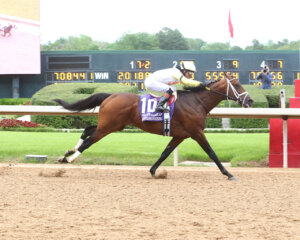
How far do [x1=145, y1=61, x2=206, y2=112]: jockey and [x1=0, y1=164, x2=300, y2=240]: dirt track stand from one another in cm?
120

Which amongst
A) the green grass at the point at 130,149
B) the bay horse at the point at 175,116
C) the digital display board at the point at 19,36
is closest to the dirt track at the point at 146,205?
the bay horse at the point at 175,116

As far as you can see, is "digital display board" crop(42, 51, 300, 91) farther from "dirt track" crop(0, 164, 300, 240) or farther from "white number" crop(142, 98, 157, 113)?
"white number" crop(142, 98, 157, 113)

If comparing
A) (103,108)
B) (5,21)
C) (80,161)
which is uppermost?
(5,21)

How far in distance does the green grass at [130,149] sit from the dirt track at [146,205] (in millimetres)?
1596

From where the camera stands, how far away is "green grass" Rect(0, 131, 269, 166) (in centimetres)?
1211

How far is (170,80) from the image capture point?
966 cm

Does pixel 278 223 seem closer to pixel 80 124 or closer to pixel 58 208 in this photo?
pixel 58 208

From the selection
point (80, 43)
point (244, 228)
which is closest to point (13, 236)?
point (244, 228)

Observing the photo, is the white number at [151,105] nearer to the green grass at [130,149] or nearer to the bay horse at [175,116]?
the bay horse at [175,116]

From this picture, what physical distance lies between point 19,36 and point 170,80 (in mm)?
23040

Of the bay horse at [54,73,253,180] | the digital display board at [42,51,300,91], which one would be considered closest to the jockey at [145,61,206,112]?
the bay horse at [54,73,253,180]

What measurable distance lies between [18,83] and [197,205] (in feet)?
79.3

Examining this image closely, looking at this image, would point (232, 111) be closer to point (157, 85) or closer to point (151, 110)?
point (157, 85)

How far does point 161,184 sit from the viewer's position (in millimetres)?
8883
